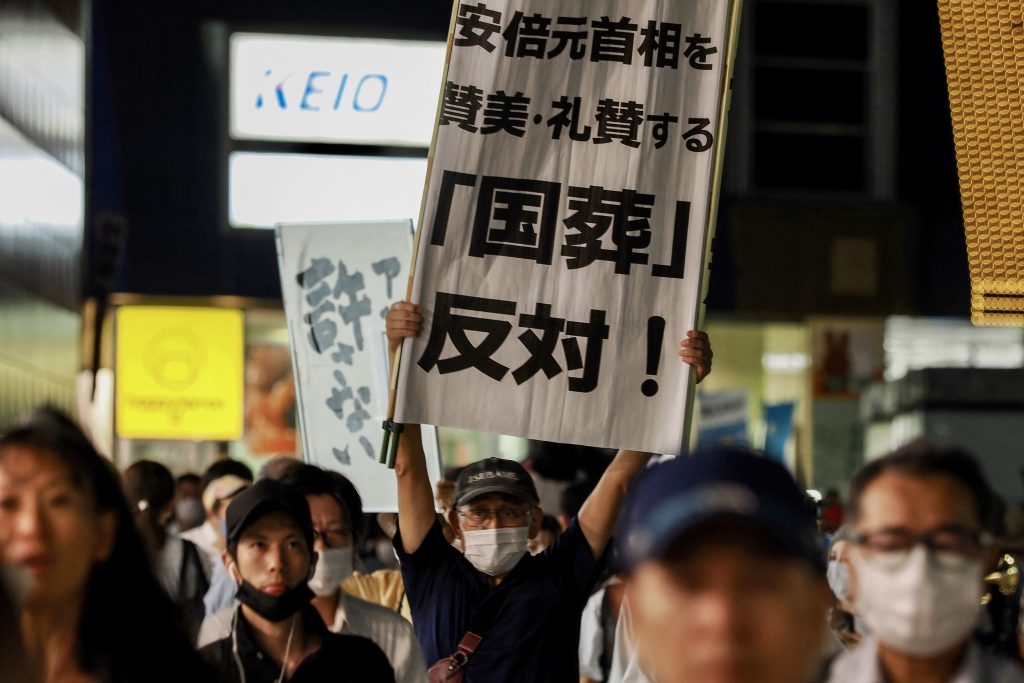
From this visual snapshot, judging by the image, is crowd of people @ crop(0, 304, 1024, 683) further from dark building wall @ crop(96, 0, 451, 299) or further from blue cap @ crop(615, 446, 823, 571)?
dark building wall @ crop(96, 0, 451, 299)

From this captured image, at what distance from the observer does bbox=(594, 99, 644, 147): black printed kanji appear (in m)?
5.48

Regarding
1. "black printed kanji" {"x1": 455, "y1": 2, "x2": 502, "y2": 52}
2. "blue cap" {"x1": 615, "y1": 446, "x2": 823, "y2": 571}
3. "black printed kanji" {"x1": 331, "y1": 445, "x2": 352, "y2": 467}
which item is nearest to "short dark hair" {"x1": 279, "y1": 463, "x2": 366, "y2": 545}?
"black printed kanji" {"x1": 455, "y1": 2, "x2": 502, "y2": 52}

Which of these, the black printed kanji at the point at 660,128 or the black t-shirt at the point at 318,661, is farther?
the black printed kanji at the point at 660,128

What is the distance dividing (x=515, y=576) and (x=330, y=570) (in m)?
0.73

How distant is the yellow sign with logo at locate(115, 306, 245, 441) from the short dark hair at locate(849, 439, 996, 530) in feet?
52.4

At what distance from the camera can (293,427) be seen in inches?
819

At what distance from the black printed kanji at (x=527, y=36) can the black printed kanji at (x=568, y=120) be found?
0.56 feet

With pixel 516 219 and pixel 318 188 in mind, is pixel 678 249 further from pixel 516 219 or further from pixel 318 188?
pixel 318 188

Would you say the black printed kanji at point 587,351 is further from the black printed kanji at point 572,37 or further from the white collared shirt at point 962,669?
the white collared shirt at point 962,669

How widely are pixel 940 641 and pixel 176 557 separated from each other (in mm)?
5278

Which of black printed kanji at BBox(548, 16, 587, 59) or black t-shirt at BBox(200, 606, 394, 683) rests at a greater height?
black printed kanji at BBox(548, 16, 587, 59)

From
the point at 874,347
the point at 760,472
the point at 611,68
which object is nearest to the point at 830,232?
the point at 874,347

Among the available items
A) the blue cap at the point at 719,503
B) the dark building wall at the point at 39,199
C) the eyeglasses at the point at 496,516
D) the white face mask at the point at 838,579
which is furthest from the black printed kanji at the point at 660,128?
the dark building wall at the point at 39,199

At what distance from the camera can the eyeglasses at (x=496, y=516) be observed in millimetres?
5684
